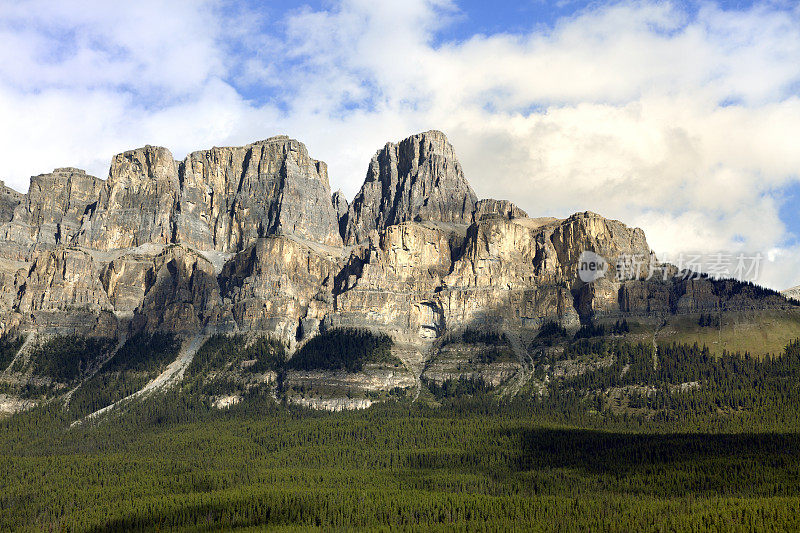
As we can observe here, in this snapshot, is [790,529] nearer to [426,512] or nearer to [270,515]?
[426,512]

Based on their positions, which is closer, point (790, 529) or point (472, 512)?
point (790, 529)

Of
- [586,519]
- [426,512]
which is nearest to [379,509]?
[426,512]

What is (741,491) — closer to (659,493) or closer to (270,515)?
(659,493)

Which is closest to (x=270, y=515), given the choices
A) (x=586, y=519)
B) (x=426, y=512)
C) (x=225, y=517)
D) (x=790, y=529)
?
(x=225, y=517)

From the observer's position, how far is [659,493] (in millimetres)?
197750

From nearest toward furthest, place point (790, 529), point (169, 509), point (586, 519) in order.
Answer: point (790, 529) < point (586, 519) < point (169, 509)

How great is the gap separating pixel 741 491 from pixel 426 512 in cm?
7088

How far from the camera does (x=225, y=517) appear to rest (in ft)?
611

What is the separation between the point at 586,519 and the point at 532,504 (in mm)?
15502

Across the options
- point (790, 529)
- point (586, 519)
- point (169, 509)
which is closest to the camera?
point (790, 529)

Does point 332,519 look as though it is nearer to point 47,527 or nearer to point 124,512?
point 124,512

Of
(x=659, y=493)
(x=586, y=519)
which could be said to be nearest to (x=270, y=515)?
(x=586, y=519)

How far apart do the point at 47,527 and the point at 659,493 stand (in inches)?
5343

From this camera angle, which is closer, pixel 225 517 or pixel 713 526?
pixel 713 526
